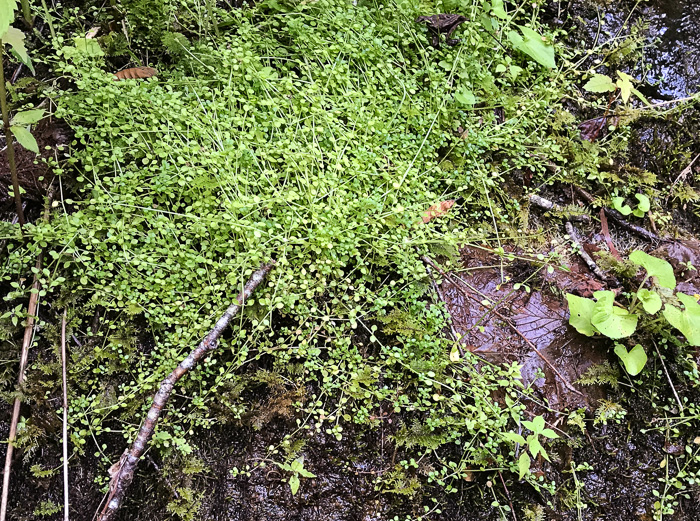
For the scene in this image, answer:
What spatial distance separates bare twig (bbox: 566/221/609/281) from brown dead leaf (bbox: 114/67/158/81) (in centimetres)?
261

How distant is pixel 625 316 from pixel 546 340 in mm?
396

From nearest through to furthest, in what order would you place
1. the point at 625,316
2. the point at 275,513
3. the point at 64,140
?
the point at 275,513, the point at 625,316, the point at 64,140

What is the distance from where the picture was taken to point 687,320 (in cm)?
223

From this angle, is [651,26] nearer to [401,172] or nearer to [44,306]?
[401,172]

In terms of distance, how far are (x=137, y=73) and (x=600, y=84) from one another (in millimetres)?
2806

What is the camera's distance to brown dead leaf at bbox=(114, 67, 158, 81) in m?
2.62

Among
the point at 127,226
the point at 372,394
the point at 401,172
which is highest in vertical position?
the point at 401,172

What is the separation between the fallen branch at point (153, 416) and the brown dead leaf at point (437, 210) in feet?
3.25

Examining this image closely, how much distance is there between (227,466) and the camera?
2.23m

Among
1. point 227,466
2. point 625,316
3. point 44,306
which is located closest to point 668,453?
point 625,316

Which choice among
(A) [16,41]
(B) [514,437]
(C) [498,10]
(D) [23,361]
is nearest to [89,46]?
(A) [16,41]

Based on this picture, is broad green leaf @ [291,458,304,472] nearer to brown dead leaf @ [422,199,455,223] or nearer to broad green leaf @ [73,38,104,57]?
brown dead leaf @ [422,199,455,223]

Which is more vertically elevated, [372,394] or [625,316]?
[625,316]

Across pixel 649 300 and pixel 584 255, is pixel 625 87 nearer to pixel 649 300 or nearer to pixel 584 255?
pixel 584 255
